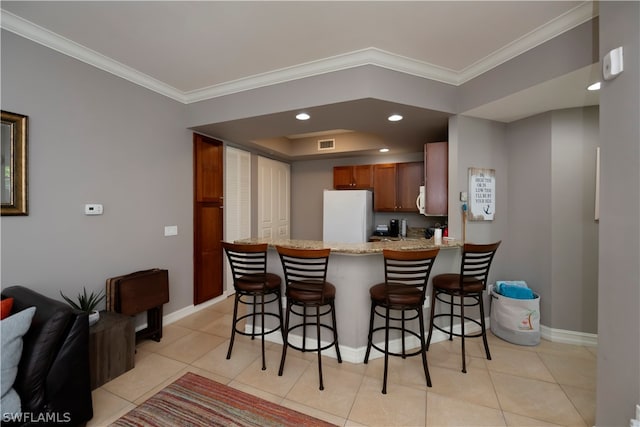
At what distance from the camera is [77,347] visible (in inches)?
60.9

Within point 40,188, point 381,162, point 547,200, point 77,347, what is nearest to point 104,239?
point 40,188

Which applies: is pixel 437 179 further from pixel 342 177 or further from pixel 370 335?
pixel 342 177

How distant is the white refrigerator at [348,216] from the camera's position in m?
4.15

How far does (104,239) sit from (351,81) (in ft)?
8.99

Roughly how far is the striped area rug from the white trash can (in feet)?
7.02

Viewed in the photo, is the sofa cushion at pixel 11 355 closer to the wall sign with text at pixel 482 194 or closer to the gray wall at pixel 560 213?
the wall sign with text at pixel 482 194

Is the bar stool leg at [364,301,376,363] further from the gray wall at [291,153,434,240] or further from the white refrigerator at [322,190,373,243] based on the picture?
the gray wall at [291,153,434,240]

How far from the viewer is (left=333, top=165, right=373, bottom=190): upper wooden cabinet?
4.65 metres

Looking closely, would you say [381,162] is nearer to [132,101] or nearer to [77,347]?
[132,101]

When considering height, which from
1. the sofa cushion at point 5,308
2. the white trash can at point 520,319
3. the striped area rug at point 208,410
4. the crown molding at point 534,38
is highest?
the crown molding at point 534,38

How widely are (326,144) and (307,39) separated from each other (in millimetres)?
2622

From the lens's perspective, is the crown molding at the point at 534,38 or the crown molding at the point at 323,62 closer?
the crown molding at the point at 534,38

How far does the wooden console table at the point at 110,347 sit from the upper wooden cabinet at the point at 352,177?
11.8ft

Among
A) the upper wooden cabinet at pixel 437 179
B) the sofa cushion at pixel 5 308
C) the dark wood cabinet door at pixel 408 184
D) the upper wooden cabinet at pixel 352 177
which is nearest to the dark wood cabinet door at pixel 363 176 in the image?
the upper wooden cabinet at pixel 352 177
